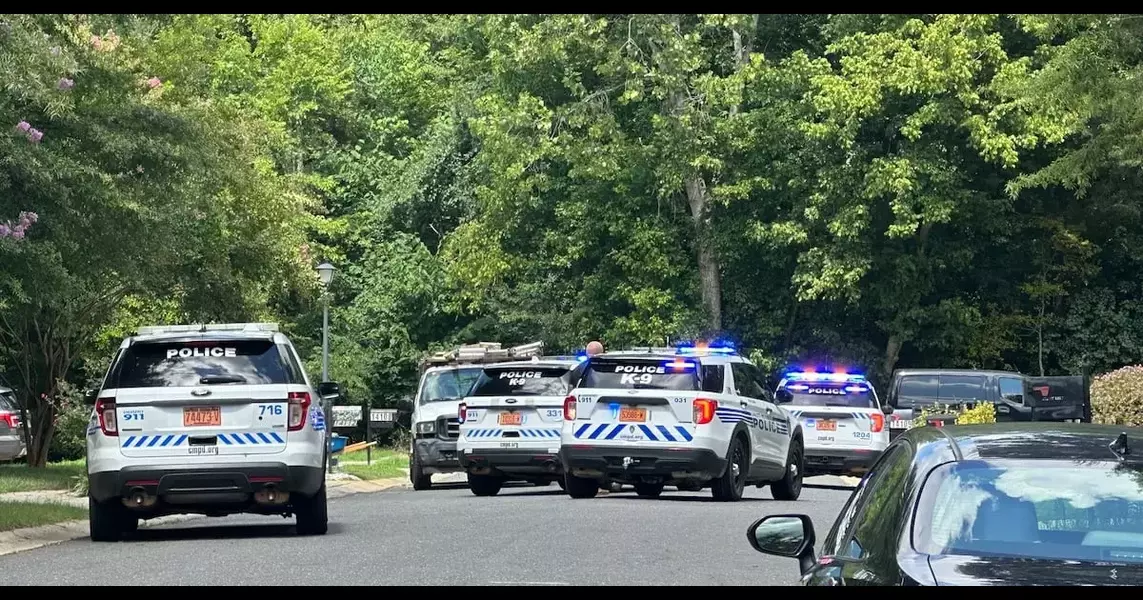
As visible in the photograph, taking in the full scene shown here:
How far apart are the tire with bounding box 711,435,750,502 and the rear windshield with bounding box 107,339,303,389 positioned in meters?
6.91

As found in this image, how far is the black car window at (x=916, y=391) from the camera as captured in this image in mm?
29453

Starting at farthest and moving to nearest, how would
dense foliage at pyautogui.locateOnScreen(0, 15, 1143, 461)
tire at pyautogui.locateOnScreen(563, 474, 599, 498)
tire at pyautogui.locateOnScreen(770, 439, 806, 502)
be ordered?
1. dense foliage at pyautogui.locateOnScreen(0, 15, 1143, 461)
2. tire at pyautogui.locateOnScreen(770, 439, 806, 502)
3. tire at pyautogui.locateOnScreen(563, 474, 599, 498)

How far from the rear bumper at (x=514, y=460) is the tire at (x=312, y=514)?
24.9 feet

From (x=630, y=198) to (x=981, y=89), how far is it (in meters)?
9.07

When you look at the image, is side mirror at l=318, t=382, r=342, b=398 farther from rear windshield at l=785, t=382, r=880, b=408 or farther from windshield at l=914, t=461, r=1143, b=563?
rear windshield at l=785, t=382, r=880, b=408

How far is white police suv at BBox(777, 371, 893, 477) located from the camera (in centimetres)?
2709

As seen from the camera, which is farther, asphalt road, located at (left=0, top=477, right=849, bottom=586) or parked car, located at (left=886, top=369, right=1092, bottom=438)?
parked car, located at (left=886, top=369, right=1092, bottom=438)

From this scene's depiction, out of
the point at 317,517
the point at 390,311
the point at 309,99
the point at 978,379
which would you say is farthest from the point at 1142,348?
the point at 317,517

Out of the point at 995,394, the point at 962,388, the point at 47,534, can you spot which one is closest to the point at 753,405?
the point at 995,394

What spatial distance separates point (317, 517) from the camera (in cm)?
1608

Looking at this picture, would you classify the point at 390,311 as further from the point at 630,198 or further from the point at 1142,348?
the point at 1142,348

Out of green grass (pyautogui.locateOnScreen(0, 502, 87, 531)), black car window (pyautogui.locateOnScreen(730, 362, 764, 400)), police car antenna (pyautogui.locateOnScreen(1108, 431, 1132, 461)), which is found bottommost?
green grass (pyautogui.locateOnScreen(0, 502, 87, 531))

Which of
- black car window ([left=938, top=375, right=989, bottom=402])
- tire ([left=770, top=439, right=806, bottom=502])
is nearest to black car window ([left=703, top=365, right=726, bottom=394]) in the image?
tire ([left=770, top=439, right=806, bottom=502])
